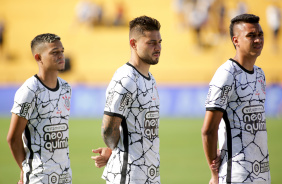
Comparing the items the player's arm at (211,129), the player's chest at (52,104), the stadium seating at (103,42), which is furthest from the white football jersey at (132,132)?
the stadium seating at (103,42)

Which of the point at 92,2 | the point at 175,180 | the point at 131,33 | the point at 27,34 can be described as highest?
the point at 92,2

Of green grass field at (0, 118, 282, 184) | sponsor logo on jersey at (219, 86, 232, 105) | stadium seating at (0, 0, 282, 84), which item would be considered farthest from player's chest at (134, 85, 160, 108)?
stadium seating at (0, 0, 282, 84)

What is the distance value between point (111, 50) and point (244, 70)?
86.0ft

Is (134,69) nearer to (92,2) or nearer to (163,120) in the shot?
(163,120)

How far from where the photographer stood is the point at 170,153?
12492mm

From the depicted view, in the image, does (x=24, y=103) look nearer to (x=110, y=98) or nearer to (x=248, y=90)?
(x=110, y=98)

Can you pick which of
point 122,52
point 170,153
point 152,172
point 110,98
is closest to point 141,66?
point 110,98

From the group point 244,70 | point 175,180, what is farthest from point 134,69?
point 175,180

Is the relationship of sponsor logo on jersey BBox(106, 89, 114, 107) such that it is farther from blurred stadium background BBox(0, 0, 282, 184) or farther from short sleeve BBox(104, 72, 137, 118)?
blurred stadium background BBox(0, 0, 282, 184)

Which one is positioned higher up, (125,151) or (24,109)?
(24,109)

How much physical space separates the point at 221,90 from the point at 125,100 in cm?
88

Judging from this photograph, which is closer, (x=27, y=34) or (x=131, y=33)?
(x=131, y=33)

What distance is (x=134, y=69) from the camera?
4.48 meters

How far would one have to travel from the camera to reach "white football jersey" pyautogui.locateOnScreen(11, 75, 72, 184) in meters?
4.64
